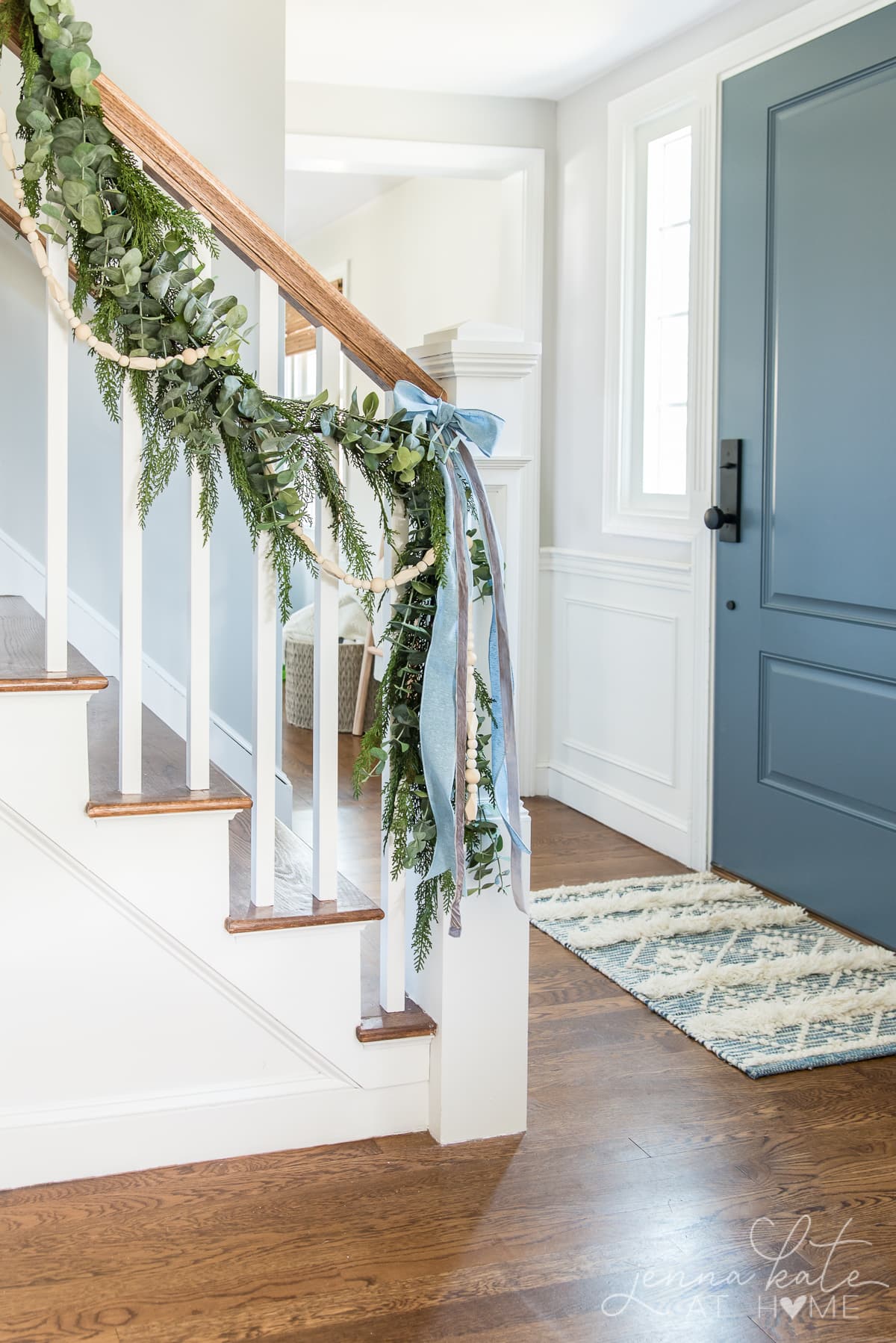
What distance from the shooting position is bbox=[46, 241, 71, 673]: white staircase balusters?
1805 mm

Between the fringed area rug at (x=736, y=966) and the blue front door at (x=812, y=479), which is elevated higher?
the blue front door at (x=812, y=479)

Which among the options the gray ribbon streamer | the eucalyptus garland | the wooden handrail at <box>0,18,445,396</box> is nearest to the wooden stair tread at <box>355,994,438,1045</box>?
the eucalyptus garland

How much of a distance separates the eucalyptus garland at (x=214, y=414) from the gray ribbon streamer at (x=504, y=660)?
22 mm

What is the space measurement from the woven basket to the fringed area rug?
6.99 ft

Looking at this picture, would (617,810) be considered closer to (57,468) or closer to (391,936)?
(391,936)

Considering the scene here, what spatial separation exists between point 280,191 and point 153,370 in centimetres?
140

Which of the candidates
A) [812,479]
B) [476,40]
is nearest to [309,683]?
[476,40]

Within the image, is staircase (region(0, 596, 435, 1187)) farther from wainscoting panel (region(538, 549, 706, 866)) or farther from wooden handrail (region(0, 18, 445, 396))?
wainscoting panel (region(538, 549, 706, 866))

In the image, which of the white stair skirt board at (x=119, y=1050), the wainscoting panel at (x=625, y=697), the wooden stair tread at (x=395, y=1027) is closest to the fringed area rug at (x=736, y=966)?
the wainscoting panel at (x=625, y=697)

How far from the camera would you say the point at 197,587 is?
1.93 meters

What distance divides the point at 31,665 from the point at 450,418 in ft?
2.39

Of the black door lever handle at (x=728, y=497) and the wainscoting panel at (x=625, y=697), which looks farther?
the wainscoting panel at (x=625, y=697)

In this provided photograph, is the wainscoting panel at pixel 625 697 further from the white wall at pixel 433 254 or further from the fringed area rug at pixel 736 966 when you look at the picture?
the white wall at pixel 433 254

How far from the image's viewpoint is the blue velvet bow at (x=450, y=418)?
1.91m
